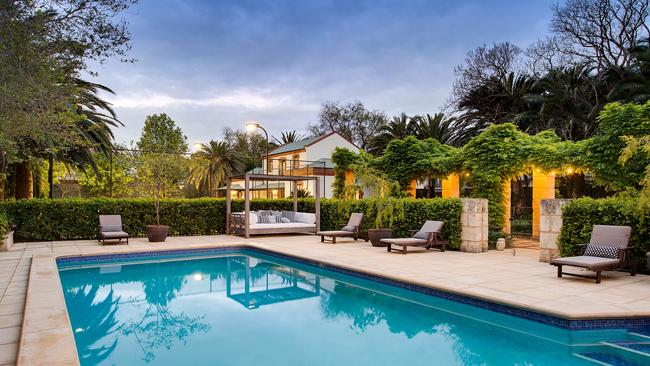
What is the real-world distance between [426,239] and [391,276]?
366 centimetres

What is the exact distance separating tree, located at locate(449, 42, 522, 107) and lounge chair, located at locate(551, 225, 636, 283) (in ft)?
60.2

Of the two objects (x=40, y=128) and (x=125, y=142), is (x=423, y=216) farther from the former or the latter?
(x=125, y=142)

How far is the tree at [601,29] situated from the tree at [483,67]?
2519mm

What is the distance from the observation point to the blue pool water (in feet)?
16.6

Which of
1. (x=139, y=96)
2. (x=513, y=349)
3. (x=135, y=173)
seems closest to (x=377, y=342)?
(x=513, y=349)

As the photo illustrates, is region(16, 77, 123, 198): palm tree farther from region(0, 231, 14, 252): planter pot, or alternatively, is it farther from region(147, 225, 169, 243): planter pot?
region(0, 231, 14, 252): planter pot

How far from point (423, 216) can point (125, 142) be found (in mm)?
10888

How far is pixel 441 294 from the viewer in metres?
7.13

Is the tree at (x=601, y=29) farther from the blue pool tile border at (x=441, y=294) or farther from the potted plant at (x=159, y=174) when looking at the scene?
the potted plant at (x=159, y=174)

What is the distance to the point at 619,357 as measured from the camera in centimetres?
491

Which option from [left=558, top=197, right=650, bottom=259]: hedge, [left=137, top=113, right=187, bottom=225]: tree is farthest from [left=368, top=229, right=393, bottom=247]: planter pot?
[left=137, top=113, right=187, bottom=225]: tree

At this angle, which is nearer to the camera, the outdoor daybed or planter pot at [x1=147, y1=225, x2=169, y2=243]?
planter pot at [x1=147, y1=225, x2=169, y2=243]

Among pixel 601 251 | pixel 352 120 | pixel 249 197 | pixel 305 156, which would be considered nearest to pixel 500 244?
pixel 601 251

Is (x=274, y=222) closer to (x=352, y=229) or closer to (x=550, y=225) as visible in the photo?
(x=352, y=229)
